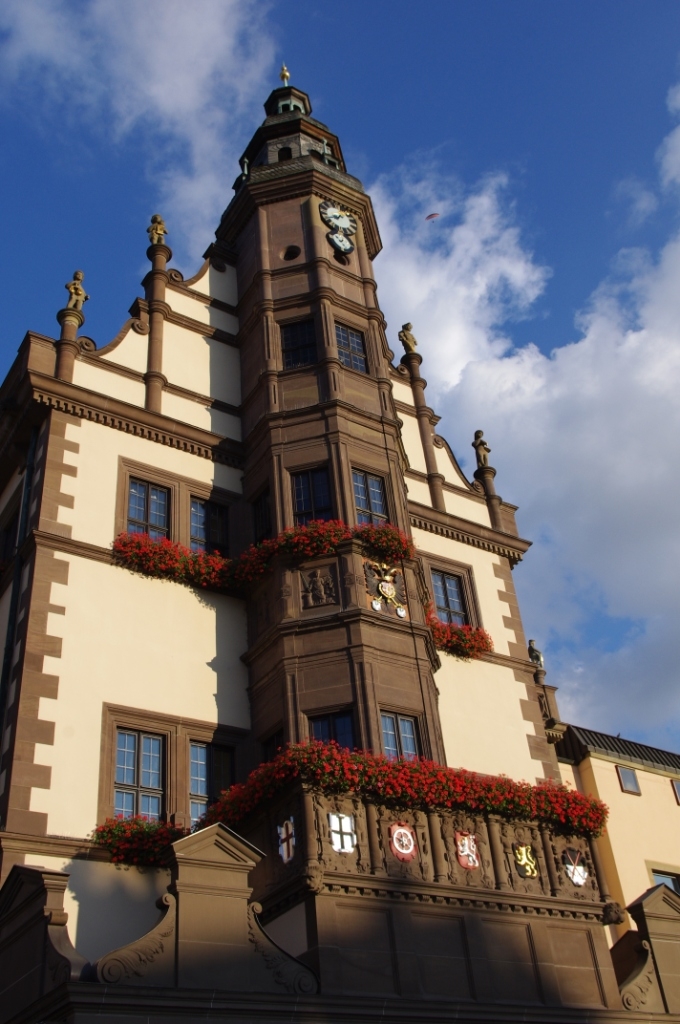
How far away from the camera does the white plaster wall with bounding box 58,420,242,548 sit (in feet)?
65.7

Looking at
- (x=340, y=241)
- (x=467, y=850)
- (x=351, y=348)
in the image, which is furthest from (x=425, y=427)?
(x=467, y=850)

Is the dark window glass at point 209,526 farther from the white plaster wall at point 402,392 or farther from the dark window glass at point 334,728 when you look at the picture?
the white plaster wall at point 402,392

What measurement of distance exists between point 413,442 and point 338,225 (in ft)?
18.1

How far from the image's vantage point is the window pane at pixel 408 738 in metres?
18.5

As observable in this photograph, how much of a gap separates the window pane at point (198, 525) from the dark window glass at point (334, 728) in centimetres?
452

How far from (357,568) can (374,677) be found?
2.16 m

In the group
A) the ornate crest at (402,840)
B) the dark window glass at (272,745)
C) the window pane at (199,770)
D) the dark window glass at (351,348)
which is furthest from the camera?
the dark window glass at (351,348)

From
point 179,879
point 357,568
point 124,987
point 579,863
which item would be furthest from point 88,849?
point 579,863

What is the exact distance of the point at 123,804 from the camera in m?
17.5

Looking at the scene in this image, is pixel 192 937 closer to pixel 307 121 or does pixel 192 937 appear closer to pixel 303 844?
pixel 303 844

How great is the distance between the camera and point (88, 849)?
1650cm

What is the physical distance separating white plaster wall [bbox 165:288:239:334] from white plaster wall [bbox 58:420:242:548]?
4131 mm

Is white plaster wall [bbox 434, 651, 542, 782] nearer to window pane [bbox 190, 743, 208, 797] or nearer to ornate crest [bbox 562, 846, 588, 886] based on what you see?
ornate crest [bbox 562, 846, 588, 886]

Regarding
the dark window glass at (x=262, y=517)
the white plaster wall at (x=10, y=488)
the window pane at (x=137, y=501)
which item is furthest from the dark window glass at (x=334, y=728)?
the white plaster wall at (x=10, y=488)
